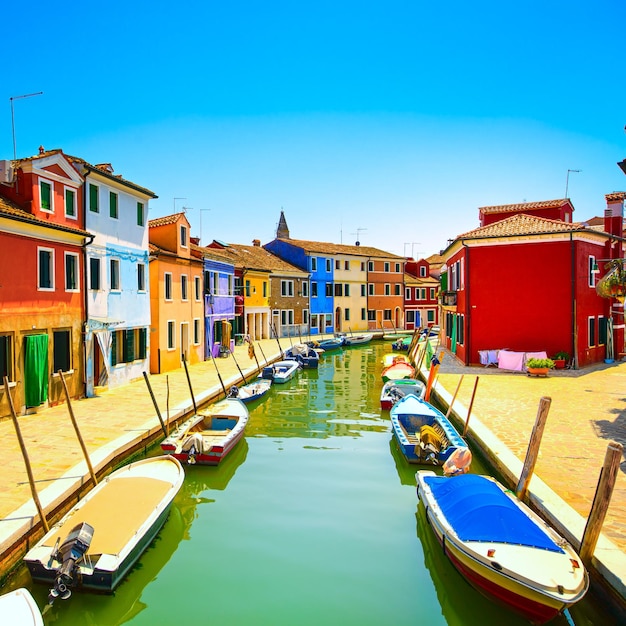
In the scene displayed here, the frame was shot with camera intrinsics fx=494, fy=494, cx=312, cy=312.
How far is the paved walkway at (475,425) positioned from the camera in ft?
28.4

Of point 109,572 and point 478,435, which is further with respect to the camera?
point 478,435

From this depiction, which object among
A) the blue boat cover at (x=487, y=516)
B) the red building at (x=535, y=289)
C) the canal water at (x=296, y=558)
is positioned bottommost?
the canal water at (x=296, y=558)

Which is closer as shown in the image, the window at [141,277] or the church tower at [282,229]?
the window at [141,277]

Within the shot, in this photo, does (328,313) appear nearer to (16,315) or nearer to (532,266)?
(532,266)

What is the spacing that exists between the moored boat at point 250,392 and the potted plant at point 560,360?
1363cm

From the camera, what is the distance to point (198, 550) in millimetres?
8641

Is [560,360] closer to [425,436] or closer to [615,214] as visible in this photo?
[615,214]

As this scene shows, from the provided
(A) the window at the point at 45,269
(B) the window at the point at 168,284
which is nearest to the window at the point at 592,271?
(B) the window at the point at 168,284

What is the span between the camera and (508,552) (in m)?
6.61

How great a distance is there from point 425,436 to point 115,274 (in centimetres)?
Answer: 1393

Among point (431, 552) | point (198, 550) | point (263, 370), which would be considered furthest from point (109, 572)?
point (263, 370)

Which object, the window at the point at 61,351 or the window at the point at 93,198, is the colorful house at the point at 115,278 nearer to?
the window at the point at 93,198

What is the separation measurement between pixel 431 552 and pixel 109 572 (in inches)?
203

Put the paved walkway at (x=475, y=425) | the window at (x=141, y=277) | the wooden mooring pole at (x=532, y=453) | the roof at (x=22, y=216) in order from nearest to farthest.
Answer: the paved walkway at (x=475, y=425) → the wooden mooring pole at (x=532, y=453) → the roof at (x=22, y=216) → the window at (x=141, y=277)
